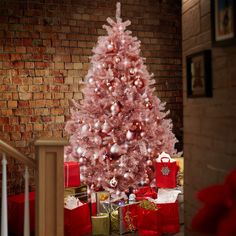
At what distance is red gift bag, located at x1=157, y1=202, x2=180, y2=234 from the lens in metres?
3.98

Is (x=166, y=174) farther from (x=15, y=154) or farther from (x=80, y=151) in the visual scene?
(x=15, y=154)

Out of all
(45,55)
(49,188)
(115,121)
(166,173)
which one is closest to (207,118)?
(49,188)

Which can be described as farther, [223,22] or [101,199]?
[101,199]

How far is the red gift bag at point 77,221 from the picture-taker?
3.94m

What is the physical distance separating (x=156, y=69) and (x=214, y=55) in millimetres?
3773

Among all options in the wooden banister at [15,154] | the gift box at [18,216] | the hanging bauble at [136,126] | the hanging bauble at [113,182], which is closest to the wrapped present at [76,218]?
the gift box at [18,216]

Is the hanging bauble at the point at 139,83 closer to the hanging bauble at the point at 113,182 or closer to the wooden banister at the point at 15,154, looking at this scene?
the hanging bauble at the point at 113,182

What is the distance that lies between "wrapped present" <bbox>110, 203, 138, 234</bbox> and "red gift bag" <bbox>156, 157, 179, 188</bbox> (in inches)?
19.0

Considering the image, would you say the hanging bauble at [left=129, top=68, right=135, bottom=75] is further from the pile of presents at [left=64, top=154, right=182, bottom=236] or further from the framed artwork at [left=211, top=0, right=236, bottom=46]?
the framed artwork at [left=211, top=0, right=236, bottom=46]

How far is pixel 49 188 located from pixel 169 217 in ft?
5.49

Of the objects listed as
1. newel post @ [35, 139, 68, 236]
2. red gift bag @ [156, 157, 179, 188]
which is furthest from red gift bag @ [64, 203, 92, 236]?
newel post @ [35, 139, 68, 236]

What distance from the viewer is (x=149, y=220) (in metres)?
3.90

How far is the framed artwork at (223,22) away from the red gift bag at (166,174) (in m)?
2.56

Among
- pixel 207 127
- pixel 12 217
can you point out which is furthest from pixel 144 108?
pixel 207 127
